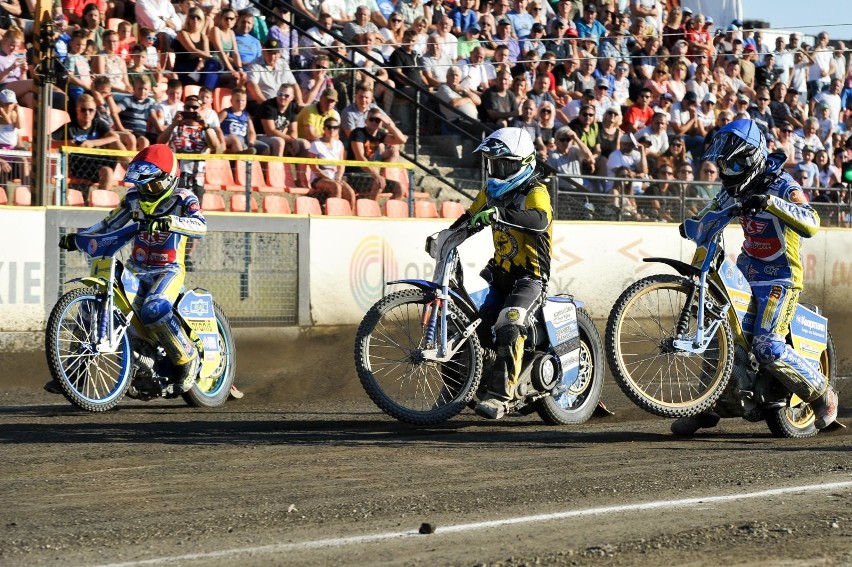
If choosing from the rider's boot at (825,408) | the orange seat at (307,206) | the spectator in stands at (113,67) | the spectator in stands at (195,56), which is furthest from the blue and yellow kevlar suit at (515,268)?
the spectator in stands at (195,56)

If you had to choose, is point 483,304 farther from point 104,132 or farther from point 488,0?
point 488,0

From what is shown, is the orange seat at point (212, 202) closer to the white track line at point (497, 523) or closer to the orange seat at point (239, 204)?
the orange seat at point (239, 204)

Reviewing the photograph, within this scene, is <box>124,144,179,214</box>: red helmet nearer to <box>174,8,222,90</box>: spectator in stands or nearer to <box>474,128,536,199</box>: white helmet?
<box>474,128,536,199</box>: white helmet

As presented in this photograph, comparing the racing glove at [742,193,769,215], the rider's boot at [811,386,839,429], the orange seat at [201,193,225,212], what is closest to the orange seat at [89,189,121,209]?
the orange seat at [201,193,225,212]

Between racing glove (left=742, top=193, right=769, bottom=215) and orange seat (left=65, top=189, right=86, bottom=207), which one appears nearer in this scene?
racing glove (left=742, top=193, right=769, bottom=215)

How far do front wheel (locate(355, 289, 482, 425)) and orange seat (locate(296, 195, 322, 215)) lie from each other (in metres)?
8.02

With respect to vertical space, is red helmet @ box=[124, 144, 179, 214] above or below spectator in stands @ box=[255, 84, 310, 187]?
below

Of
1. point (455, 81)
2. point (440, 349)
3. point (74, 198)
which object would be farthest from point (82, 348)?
point (455, 81)

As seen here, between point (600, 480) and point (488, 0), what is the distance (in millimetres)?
16780

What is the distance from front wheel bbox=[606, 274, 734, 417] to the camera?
841cm

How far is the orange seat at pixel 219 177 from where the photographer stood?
52.3ft

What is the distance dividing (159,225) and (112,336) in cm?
91

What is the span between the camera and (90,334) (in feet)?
32.5

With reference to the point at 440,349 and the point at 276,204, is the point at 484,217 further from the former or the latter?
the point at 276,204
